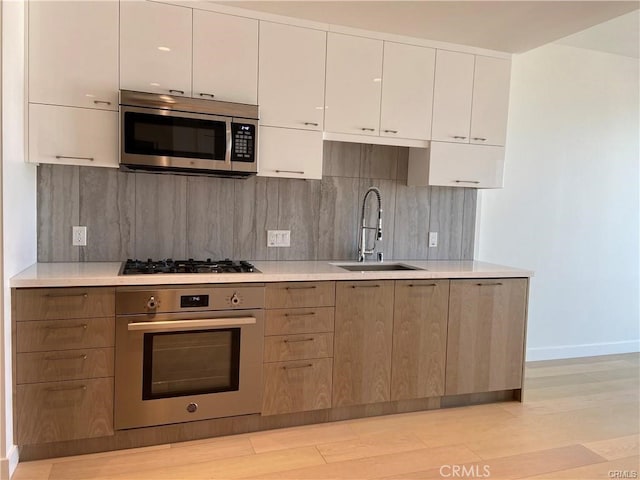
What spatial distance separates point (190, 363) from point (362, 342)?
977mm

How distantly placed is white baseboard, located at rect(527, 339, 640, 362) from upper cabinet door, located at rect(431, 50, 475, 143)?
209cm

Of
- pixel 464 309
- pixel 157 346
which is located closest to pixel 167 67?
pixel 157 346

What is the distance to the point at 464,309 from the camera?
2938 millimetres

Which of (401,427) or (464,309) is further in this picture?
(464,309)

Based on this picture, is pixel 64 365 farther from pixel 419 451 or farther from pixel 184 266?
pixel 419 451

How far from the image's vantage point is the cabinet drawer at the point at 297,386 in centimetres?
→ 256

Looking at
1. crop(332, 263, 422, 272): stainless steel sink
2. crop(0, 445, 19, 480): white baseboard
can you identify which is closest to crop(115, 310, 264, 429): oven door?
crop(0, 445, 19, 480): white baseboard

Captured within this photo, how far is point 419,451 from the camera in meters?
2.46

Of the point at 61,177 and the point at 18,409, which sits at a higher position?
the point at 61,177

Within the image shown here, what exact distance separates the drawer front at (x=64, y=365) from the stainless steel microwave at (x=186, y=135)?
38.6 inches

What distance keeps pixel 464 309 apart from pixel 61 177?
8.33 ft

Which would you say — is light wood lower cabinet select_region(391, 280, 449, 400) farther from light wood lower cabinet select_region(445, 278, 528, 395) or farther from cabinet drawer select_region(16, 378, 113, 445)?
cabinet drawer select_region(16, 378, 113, 445)

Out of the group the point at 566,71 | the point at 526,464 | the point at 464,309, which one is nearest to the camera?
the point at 526,464

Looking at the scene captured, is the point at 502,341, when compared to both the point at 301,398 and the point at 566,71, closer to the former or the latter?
the point at 301,398
